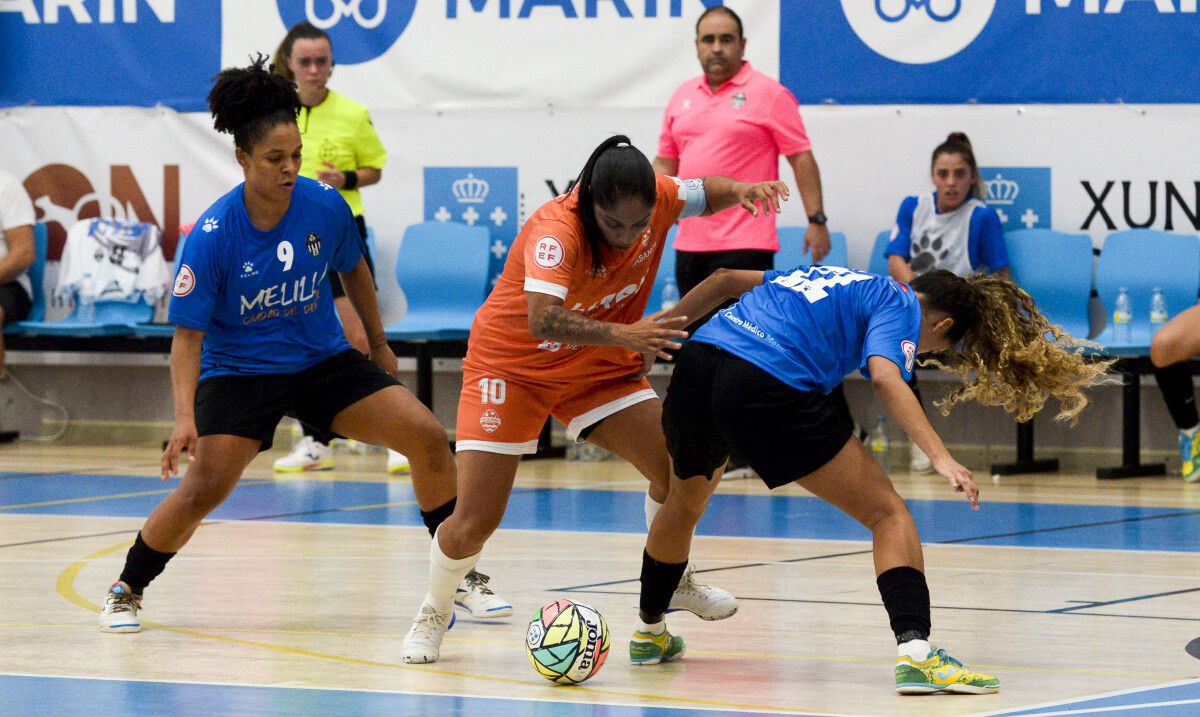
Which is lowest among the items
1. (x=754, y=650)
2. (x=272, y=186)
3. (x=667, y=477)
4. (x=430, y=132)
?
(x=754, y=650)

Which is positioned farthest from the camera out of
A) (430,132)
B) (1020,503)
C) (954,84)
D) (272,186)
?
(430,132)

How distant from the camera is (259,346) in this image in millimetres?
6082

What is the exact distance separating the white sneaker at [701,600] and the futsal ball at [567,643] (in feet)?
2.31

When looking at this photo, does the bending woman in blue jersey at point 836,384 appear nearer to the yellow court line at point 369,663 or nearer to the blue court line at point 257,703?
the yellow court line at point 369,663

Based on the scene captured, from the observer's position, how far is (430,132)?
12438mm

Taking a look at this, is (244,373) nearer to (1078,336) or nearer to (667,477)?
(667,477)

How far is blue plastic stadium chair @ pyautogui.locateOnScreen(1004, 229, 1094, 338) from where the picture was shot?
10914mm

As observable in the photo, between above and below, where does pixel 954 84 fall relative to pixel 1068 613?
above

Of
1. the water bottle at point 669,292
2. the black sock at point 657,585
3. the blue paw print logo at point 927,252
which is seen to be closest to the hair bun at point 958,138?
the blue paw print logo at point 927,252

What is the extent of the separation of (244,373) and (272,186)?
25.7 inches

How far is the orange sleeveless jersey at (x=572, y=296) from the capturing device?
5184mm

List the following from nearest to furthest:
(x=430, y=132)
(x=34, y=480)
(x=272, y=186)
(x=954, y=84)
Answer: (x=272, y=186) → (x=34, y=480) → (x=954, y=84) → (x=430, y=132)

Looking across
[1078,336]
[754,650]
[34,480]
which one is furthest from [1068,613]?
[34,480]

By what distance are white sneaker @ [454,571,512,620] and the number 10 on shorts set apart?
0.90 meters
